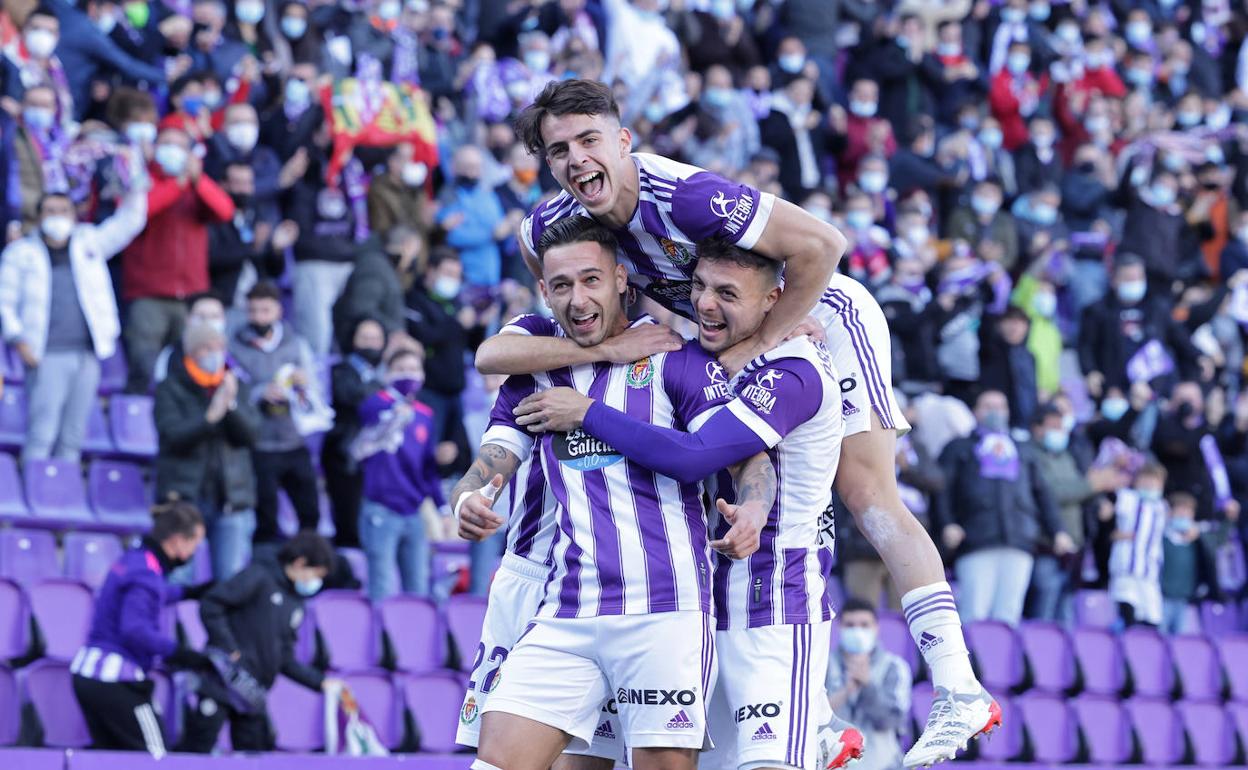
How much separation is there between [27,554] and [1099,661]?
7782 millimetres

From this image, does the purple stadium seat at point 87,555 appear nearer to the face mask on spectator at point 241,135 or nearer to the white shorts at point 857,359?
the face mask on spectator at point 241,135

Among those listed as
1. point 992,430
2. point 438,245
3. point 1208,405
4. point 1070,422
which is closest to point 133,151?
point 438,245

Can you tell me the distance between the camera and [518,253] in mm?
15898

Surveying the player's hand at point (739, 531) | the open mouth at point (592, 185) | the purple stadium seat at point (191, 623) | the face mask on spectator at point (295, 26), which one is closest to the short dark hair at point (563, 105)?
the open mouth at point (592, 185)

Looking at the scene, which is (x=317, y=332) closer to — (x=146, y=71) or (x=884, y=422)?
(x=146, y=71)

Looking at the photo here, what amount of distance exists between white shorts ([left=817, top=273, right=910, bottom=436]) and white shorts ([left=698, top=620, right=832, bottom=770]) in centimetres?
83

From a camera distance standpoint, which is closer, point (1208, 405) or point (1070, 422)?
point (1070, 422)

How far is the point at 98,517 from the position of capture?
12977mm

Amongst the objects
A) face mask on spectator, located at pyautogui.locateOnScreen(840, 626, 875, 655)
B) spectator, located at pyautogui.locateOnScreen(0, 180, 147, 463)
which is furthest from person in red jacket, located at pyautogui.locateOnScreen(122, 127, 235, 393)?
face mask on spectator, located at pyautogui.locateOnScreen(840, 626, 875, 655)

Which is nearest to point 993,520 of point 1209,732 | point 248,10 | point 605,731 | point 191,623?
point 1209,732

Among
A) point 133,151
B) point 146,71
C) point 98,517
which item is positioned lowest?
point 98,517

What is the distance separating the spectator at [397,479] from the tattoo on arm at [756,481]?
6.55 meters

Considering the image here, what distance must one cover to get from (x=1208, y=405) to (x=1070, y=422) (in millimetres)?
2670

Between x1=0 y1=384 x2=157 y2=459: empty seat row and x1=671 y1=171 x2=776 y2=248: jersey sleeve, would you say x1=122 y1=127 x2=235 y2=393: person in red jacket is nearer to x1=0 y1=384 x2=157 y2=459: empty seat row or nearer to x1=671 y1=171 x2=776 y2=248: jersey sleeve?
x1=0 y1=384 x2=157 y2=459: empty seat row
